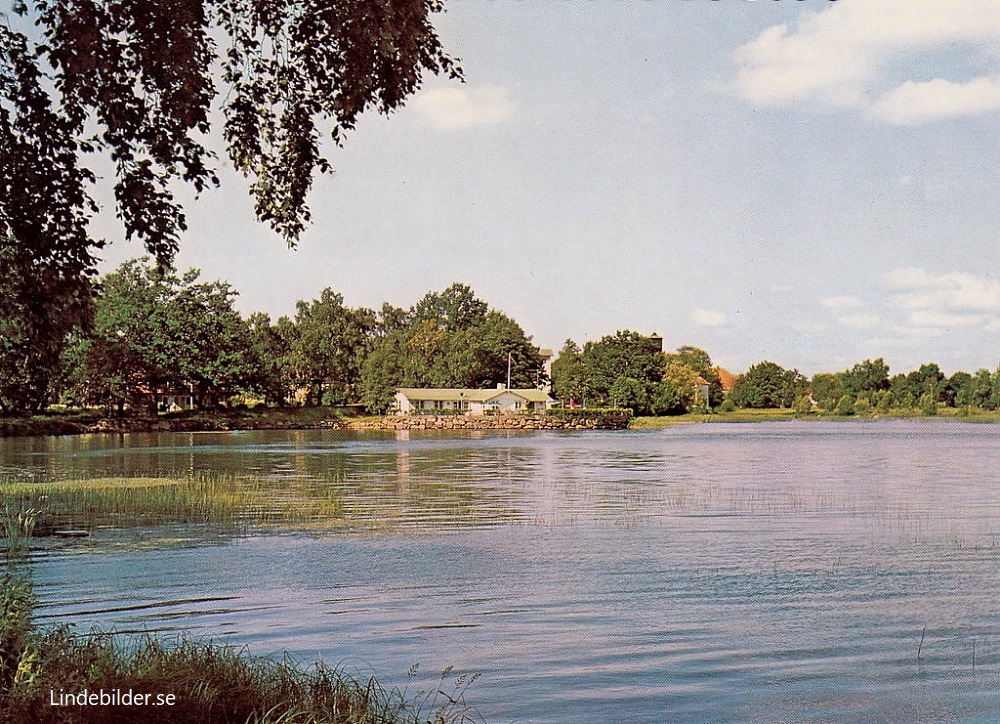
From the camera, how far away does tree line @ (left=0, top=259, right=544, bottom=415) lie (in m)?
93.1

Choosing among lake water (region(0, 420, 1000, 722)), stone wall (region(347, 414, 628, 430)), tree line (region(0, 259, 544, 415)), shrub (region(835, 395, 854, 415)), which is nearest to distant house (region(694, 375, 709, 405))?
shrub (region(835, 395, 854, 415))

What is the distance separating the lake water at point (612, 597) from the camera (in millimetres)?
11031

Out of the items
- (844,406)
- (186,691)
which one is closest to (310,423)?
(844,406)

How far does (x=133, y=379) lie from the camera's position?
310 feet

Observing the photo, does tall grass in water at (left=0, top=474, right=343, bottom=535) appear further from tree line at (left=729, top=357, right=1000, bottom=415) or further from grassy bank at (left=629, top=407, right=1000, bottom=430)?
tree line at (left=729, top=357, right=1000, bottom=415)

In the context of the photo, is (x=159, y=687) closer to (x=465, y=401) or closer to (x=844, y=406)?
(x=465, y=401)

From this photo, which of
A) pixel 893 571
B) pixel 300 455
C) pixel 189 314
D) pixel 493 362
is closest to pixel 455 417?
pixel 493 362

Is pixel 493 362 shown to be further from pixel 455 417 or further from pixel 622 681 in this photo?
pixel 622 681

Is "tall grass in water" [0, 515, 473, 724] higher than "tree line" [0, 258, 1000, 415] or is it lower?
lower

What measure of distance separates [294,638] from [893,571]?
1083cm

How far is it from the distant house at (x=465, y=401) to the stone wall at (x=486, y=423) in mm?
3316

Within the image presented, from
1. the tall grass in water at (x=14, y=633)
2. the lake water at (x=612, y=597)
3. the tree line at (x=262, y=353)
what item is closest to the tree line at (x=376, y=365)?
the tree line at (x=262, y=353)

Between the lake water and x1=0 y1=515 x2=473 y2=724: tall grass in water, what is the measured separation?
6.36ft

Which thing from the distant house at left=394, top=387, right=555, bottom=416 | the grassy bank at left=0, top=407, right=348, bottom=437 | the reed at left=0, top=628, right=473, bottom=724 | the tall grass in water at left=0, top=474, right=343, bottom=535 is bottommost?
the tall grass in water at left=0, top=474, right=343, bottom=535
